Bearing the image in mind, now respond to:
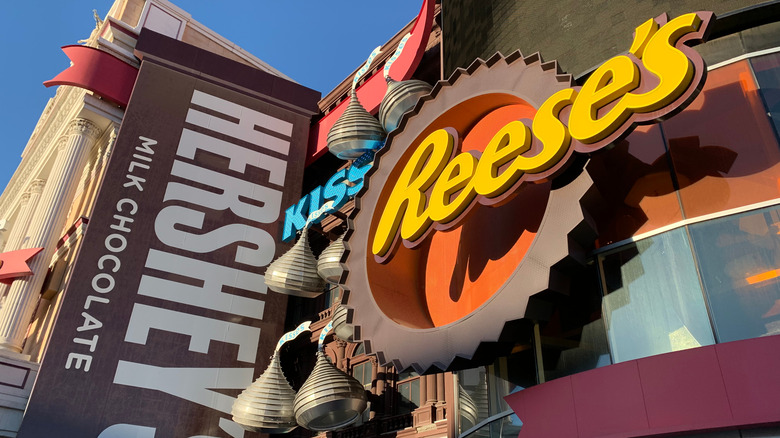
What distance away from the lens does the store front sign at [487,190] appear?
10859 mm

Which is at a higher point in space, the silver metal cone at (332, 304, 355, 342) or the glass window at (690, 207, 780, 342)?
the silver metal cone at (332, 304, 355, 342)

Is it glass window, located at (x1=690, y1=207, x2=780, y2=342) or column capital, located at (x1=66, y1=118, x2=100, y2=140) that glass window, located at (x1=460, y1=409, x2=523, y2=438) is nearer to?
glass window, located at (x1=690, y1=207, x2=780, y2=342)

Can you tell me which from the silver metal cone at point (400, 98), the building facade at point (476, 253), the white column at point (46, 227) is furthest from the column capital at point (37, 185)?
the silver metal cone at point (400, 98)

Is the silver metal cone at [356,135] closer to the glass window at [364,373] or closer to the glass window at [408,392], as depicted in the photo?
the glass window at [364,373]

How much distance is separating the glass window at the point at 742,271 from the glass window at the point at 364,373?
594 inches

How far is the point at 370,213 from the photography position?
16.3 m

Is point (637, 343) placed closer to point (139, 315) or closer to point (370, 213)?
point (370, 213)

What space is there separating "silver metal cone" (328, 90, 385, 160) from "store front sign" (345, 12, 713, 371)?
838 cm

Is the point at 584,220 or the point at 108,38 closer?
the point at 584,220

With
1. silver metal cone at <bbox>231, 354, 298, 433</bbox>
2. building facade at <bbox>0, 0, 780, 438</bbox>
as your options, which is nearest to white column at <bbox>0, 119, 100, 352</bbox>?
building facade at <bbox>0, 0, 780, 438</bbox>

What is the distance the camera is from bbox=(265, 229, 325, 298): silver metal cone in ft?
78.8

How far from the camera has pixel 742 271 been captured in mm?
9781

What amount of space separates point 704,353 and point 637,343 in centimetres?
151

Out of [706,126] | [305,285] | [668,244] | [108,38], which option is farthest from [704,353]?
[108,38]
